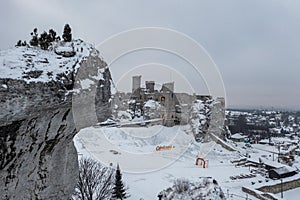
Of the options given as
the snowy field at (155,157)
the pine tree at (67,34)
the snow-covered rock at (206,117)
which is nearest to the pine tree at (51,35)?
the pine tree at (67,34)

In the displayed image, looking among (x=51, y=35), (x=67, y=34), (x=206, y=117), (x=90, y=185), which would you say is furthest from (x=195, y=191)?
(x=206, y=117)

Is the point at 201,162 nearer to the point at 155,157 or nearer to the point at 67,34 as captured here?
the point at 155,157

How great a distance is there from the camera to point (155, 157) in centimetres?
2423

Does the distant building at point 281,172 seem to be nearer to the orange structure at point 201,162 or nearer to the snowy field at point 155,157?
the snowy field at point 155,157

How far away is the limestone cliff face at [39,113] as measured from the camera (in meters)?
3.08

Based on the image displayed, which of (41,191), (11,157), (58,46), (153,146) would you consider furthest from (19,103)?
(153,146)

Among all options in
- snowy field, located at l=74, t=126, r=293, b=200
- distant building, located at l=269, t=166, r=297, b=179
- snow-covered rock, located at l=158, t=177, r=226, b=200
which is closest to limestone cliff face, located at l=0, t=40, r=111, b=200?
snow-covered rock, located at l=158, t=177, r=226, b=200

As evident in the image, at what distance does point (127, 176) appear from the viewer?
17.8 metres

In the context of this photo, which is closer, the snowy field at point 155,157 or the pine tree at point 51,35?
the pine tree at point 51,35

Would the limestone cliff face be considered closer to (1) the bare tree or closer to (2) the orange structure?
(1) the bare tree

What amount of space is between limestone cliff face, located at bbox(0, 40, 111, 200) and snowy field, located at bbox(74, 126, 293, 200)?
10.2m

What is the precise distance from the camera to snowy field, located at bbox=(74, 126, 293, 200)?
16.8 meters

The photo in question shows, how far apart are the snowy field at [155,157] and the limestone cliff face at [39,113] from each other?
33.5 ft

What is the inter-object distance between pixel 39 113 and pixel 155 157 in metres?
21.7
